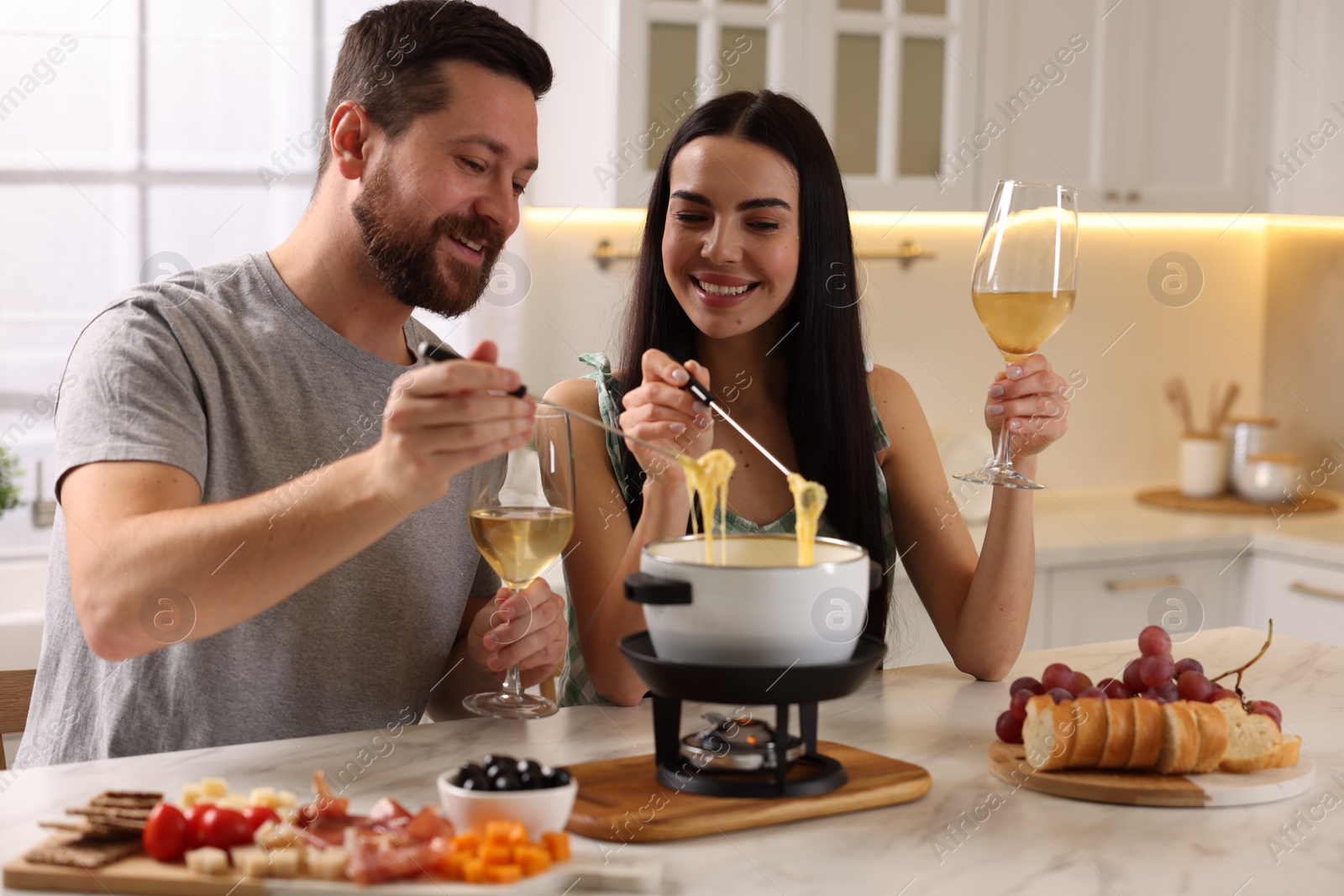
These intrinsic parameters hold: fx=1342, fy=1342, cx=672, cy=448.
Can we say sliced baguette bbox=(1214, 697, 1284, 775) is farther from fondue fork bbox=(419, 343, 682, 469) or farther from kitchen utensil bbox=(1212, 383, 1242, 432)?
kitchen utensil bbox=(1212, 383, 1242, 432)

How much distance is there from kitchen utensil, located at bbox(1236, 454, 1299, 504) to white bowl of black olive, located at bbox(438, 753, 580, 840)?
10.0 feet

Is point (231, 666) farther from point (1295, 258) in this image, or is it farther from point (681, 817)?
point (1295, 258)

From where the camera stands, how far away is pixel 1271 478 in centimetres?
359

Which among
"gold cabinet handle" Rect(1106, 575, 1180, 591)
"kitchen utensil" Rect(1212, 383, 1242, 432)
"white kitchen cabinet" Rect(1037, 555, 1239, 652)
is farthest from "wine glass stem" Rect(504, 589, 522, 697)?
"kitchen utensil" Rect(1212, 383, 1242, 432)

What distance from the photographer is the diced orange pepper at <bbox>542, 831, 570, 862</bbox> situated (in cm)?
100

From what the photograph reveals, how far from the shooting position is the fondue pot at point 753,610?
1.09 m

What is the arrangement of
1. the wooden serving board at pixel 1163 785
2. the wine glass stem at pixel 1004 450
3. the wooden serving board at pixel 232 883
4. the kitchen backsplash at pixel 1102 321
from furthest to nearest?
1. the kitchen backsplash at pixel 1102 321
2. the wine glass stem at pixel 1004 450
3. the wooden serving board at pixel 1163 785
4. the wooden serving board at pixel 232 883

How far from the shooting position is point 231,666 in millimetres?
1582

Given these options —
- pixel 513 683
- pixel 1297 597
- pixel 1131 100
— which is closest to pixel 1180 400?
pixel 1297 597

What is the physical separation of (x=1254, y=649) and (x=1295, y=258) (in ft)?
8.50

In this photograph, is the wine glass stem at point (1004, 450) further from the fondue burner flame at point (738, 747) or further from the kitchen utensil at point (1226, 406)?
the kitchen utensil at point (1226, 406)

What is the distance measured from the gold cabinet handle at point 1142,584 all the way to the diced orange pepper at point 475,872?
2504 mm

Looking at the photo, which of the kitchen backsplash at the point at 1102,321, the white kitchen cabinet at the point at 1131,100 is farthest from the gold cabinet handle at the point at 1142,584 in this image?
the white kitchen cabinet at the point at 1131,100

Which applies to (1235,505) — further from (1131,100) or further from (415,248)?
(415,248)
